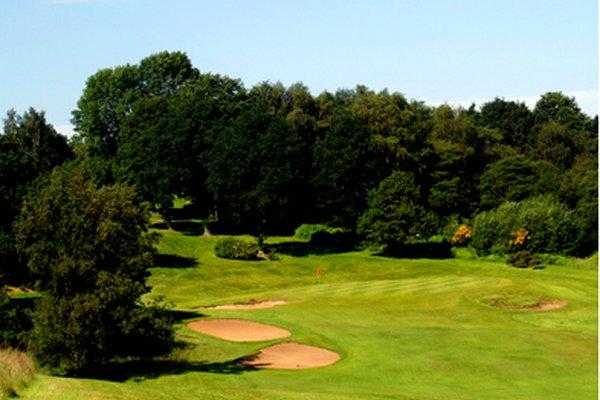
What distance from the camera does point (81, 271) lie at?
2995cm

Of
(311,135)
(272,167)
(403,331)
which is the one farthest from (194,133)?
(403,331)

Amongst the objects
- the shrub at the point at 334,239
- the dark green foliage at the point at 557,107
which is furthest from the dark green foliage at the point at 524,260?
the dark green foliage at the point at 557,107

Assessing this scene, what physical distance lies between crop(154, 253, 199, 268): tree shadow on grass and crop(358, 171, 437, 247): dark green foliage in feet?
58.7

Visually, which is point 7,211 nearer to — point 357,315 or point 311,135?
point 357,315

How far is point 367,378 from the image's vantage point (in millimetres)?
31203

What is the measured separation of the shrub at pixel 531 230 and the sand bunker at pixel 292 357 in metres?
47.6

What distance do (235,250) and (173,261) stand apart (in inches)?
257

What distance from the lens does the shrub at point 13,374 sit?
68.4 feet

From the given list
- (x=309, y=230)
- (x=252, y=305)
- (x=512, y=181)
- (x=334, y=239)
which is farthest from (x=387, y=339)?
(x=512, y=181)

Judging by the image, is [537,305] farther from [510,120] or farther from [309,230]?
[510,120]

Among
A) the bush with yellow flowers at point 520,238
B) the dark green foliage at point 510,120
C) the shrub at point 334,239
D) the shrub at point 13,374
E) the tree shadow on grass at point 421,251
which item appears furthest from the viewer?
the dark green foliage at point 510,120

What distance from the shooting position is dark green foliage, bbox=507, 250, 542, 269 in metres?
77.2

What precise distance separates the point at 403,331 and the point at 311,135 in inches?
2252

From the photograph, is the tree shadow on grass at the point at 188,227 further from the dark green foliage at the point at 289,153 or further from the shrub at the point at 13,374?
the shrub at the point at 13,374
